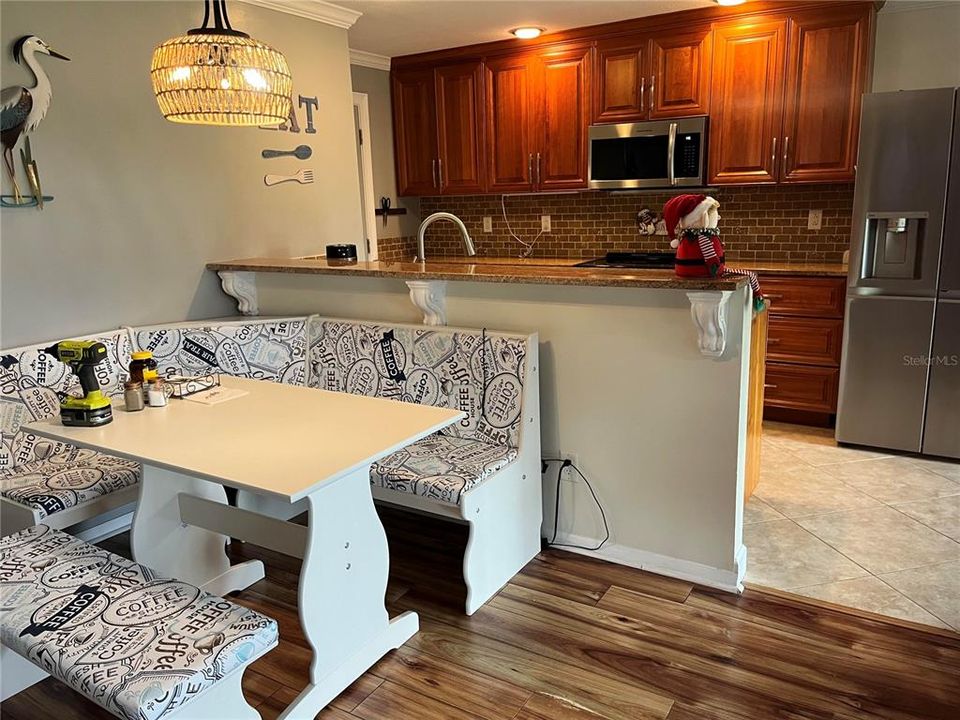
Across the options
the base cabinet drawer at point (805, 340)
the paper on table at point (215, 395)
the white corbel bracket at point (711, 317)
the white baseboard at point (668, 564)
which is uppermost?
the white corbel bracket at point (711, 317)

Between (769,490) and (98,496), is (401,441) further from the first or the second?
(769,490)

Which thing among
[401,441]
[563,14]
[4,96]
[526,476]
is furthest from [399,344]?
[563,14]

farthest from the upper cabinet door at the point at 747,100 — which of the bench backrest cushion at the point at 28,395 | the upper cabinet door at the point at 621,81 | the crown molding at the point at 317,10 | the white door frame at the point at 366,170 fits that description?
the bench backrest cushion at the point at 28,395

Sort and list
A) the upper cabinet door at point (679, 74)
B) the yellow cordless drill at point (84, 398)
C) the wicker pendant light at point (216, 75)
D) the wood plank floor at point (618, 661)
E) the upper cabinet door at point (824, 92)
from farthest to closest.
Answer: the upper cabinet door at point (679, 74)
the upper cabinet door at point (824, 92)
the yellow cordless drill at point (84, 398)
the wood plank floor at point (618, 661)
the wicker pendant light at point (216, 75)

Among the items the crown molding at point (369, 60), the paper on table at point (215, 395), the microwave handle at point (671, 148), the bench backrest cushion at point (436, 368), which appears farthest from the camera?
the crown molding at point (369, 60)

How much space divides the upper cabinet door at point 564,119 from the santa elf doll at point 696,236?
2580mm

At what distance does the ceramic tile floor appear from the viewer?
256cm

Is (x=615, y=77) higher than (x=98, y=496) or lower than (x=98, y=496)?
higher

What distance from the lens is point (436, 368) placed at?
9.50 feet

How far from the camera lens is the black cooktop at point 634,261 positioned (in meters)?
4.85

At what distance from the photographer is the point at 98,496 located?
2.48m

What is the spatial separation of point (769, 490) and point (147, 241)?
3109 mm

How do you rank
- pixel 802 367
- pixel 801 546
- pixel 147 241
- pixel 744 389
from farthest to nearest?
pixel 802 367 < pixel 147 241 < pixel 801 546 < pixel 744 389

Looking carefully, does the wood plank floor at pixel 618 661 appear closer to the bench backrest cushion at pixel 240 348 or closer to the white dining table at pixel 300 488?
the white dining table at pixel 300 488
